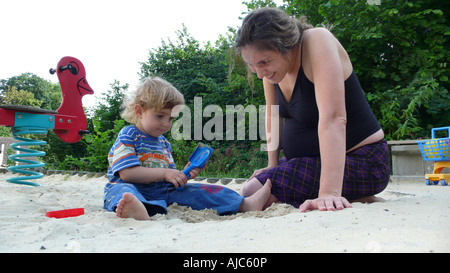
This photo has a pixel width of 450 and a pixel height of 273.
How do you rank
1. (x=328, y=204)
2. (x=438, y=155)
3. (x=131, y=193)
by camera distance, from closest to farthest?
(x=328, y=204), (x=131, y=193), (x=438, y=155)

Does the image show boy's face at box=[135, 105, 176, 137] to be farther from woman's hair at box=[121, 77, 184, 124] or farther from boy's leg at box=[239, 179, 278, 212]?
boy's leg at box=[239, 179, 278, 212]


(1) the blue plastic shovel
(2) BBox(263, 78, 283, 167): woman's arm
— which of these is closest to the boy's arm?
(1) the blue plastic shovel

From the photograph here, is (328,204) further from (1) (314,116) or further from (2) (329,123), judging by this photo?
(1) (314,116)

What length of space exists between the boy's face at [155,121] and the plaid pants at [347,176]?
834 mm

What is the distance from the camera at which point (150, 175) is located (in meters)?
2.28

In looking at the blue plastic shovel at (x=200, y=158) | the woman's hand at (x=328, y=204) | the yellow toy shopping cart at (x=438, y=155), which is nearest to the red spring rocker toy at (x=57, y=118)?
the blue plastic shovel at (x=200, y=158)

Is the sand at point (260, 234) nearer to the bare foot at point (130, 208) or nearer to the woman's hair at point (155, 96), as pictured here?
the bare foot at point (130, 208)

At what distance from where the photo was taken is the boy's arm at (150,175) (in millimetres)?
2256

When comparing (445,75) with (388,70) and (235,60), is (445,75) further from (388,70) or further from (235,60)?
(235,60)

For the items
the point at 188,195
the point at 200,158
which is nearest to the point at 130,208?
the point at 188,195

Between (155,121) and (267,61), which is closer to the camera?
(267,61)

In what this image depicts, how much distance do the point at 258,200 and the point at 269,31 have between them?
3.33 feet
